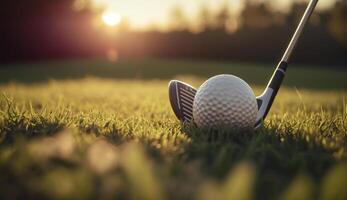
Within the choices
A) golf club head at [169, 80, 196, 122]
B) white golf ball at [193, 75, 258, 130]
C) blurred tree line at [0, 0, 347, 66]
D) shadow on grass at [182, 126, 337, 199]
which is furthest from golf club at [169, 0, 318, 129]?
blurred tree line at [0, 0, 347, 66]

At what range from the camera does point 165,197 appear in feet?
4.70

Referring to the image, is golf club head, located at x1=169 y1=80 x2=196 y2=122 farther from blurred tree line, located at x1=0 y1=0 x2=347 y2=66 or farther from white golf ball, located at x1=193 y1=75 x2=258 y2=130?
blurred tree line, located at x1=0 y1=0 x2=347 y2=66

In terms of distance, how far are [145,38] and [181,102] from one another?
27739 mm

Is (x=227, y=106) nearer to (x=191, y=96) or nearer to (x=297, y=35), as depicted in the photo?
(x=191, y=96)

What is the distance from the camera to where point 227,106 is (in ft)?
9.04

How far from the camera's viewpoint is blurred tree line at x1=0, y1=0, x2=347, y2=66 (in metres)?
23.2

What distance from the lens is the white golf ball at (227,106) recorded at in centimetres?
276

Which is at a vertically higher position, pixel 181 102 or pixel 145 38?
pixel 181 102

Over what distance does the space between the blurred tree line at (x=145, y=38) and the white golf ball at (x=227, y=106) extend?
22056mm

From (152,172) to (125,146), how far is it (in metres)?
0.54

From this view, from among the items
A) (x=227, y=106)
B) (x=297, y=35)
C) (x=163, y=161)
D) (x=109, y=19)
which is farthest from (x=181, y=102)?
(x=109, y=19)

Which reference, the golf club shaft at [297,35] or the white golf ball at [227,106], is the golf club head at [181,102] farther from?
the golf club shaft at [297,35]

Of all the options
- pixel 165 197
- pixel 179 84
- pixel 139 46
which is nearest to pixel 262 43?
pixel 139 46

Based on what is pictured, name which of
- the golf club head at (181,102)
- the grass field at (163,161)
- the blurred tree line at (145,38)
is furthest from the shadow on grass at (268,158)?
the blurred tree line at (145,38)
